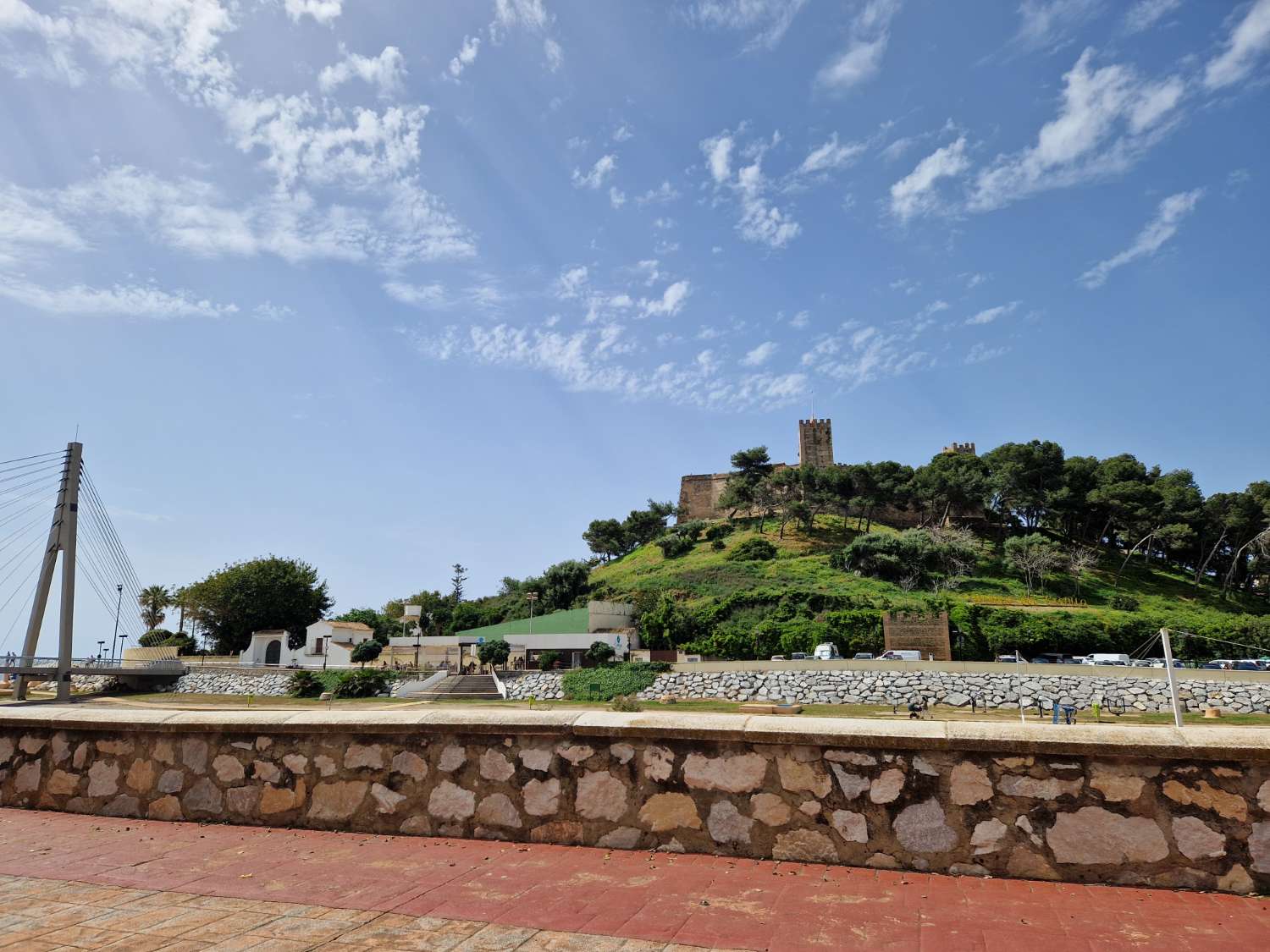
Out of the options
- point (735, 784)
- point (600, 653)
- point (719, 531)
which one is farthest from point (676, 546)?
point (735, 784)

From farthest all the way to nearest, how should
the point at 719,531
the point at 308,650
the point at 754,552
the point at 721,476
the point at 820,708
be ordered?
the point at 721,476
the point at 719,531
the point at 754,552
the point at 308,650
the point at 820,708

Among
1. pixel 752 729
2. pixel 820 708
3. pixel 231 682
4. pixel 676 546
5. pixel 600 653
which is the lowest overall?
pixel 820 708

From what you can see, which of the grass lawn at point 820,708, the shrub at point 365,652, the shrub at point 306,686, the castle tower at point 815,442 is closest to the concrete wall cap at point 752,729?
the grass lawn at point 820,708

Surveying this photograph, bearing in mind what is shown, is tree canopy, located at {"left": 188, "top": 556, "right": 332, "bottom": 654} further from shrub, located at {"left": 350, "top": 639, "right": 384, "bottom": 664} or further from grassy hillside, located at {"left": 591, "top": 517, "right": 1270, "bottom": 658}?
grassy hillside, located at {"left": 591, "top": 517, "right": 1270, "bottom": 658}

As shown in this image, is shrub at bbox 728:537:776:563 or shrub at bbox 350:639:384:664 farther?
shrub at bbox 728:537:776:563

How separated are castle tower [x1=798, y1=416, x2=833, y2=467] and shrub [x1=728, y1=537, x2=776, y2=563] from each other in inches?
1480

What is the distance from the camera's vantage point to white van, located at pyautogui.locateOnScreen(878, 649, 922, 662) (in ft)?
135

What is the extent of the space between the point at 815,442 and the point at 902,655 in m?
70.4

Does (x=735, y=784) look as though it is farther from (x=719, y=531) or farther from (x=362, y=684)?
(x=719, y=531)

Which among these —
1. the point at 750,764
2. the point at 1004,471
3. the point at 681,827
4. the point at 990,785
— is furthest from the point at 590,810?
the point at 1004,471

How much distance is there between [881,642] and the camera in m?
44.7

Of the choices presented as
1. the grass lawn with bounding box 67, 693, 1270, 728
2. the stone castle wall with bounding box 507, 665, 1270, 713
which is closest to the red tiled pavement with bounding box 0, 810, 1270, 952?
the grass lawn with bounding box 67, 693, 1270, 728

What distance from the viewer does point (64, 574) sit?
3938 cm

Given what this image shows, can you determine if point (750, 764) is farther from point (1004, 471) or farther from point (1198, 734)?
point (1004, 471)
